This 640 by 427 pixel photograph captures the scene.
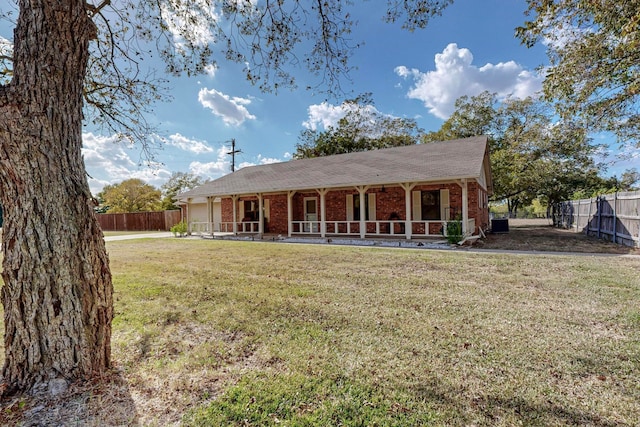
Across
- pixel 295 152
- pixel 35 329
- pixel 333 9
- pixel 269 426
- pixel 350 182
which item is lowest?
pixel 269 426

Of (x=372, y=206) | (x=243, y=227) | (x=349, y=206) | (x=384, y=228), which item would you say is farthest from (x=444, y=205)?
(x=243, y=227)

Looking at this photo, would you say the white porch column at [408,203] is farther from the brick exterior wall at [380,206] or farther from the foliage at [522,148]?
the foliage at [522,148]

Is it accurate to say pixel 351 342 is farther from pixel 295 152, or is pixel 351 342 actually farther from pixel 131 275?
pixel 295 152

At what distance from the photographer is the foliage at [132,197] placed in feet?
116

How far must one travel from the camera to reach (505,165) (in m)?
24.5

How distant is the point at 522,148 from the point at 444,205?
55.5 ft

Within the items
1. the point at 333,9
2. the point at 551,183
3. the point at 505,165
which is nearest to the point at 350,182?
the point at 333,9

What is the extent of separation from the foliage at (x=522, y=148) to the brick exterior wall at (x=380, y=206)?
34.6ft

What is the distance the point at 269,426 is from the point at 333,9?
5.52 meters

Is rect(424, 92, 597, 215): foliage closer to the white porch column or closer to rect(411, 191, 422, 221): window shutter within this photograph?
rect(411, 191, 422, 221): window shutter

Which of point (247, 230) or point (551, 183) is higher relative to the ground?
point (551, 183)

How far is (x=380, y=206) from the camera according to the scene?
1515cm

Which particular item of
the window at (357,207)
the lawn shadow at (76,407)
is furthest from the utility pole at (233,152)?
the lawn shadow at (76,407)

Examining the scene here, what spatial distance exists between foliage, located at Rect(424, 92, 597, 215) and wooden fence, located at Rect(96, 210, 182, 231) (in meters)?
26.5
